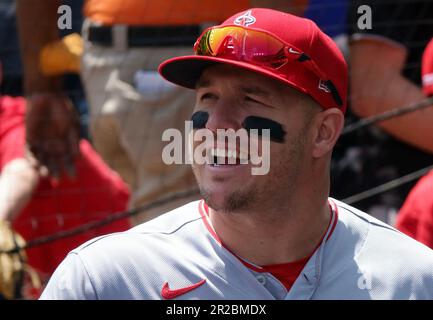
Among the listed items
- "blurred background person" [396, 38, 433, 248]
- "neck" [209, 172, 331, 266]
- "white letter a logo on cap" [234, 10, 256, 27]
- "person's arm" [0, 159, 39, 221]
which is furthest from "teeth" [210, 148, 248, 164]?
"person's arm" [0, 159, 39, 221]

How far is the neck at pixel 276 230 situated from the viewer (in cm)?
204

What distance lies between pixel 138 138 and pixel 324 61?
5.85ft

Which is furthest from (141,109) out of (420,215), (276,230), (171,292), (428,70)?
(171,292)

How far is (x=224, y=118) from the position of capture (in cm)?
201

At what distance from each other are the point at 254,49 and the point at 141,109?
1815 millimetres

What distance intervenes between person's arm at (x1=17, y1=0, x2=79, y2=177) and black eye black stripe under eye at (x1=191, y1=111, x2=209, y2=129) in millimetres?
1765

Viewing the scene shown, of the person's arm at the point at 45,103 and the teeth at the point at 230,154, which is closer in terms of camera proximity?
the teeth at the point at 230,154

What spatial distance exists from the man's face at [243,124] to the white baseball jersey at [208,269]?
13 centimetres

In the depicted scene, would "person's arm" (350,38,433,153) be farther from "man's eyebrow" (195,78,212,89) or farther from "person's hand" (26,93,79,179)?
"man's eyebrow" (195,78,212,89)

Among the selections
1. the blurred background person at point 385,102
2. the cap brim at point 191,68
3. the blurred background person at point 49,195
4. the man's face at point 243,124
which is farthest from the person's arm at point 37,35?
the man's face at point 243,124

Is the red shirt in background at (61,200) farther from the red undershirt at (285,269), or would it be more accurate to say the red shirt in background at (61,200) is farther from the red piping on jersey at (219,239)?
the red undershirt at (285,269)

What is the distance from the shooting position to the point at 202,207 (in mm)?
2158

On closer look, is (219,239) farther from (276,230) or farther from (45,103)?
(45,103)

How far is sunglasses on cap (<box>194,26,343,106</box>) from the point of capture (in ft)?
6.55
